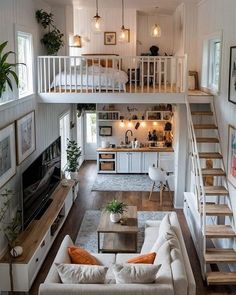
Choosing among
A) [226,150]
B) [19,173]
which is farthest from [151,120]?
[19,173]

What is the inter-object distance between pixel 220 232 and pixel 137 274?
88.8 inches

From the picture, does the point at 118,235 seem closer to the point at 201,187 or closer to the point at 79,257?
the point at 201,187

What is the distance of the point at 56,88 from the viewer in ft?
27.5

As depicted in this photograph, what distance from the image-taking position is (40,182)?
718cm

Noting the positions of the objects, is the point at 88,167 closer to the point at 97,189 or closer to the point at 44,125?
the point at 97,189

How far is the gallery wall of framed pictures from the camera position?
574 cm

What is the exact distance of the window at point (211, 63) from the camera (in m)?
7.86

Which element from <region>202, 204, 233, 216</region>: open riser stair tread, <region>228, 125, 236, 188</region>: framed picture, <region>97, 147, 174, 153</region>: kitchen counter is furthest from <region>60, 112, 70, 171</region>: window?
<region>228, 125, 236, 188</region>: framed picture

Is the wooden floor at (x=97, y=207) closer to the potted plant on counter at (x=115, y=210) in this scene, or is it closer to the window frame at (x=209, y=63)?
the potted plant on counter at (x=115, y=210)

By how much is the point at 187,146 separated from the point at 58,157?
2790 millimetres

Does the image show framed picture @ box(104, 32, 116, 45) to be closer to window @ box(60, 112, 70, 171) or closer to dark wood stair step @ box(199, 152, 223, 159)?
window @ box(60, 112, 70, 171)

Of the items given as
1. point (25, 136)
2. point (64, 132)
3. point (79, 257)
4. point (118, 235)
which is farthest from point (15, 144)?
point (64, 132)

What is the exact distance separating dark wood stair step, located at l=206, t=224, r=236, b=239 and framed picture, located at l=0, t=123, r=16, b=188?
10.1 ft

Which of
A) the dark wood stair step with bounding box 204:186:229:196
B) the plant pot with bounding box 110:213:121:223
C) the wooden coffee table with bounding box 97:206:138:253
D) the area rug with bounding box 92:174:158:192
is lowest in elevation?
the area rug with bounding box 92:174:158:192
